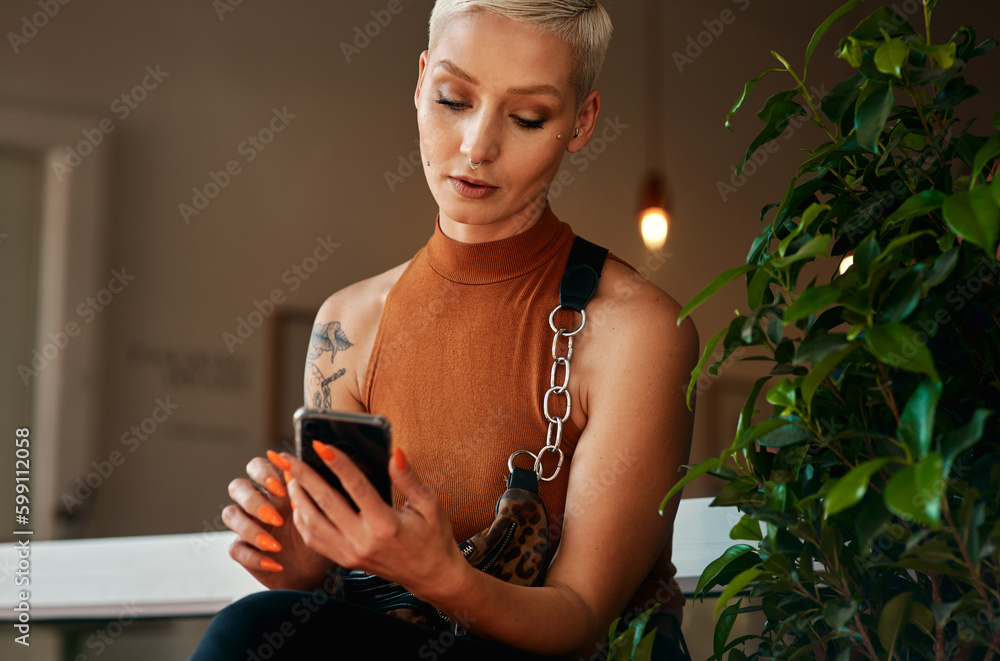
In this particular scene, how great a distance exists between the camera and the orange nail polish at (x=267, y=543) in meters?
1.03

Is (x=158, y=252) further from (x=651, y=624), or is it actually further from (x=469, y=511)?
(x=651, y=624)

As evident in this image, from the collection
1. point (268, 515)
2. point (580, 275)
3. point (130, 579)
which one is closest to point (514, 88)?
point (580, 275)

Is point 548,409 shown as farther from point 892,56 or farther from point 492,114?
point 892,56

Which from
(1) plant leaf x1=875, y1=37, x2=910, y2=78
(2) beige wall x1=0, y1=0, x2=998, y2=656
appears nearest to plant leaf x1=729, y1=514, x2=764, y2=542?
(1) plant leaf x1=875, y1=37, x2=910, y2=78

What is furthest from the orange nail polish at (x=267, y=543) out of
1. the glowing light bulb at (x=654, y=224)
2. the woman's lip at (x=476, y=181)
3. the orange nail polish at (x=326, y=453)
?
the glowing light bulb at (x=654, y=224)

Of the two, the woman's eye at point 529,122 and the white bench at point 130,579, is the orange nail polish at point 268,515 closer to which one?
the woman's eye at point 529,122

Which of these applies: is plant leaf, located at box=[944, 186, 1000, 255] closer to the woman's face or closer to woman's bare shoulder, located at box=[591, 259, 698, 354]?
woman's bare shoulder, located at box=[591, 259, 698, 354]

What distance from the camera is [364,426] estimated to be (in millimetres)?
816

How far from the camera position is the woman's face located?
3.88 ft

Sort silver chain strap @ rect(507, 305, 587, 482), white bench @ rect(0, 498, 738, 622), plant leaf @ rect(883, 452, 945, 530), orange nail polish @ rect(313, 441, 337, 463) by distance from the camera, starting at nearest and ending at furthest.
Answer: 1. plant leaf @ rect(883, 452, 945, 530)
2. orange nail polish @ rect(313, 441, 337, 463)
3. silver chain strap @ rect(507, 305, 587, 482)
4. white bench @ rect(0, 498, 738, 622)

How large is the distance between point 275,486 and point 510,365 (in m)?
0.35

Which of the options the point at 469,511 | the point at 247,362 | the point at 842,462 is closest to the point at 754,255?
the point at 842,462

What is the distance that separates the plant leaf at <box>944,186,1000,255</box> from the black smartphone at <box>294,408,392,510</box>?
0.49 meters

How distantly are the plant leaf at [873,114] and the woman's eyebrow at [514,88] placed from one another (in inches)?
20.4
